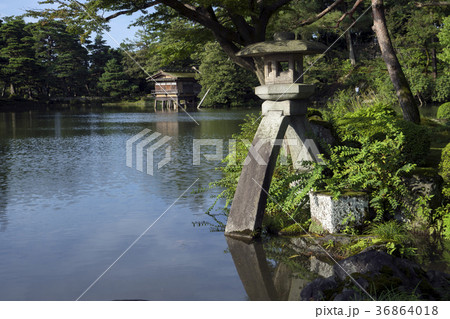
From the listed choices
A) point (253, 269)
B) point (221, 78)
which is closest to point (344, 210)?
point (253, 269)

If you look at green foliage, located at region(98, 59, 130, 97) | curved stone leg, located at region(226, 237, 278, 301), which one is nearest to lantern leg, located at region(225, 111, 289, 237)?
curved stone leg, located at region(226, 237, 278, 301)

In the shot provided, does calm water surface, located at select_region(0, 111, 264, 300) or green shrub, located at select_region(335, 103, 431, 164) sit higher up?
green shrub, located at select_region(335, 103, 431, 164)

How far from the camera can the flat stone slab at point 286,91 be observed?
26.8 ft

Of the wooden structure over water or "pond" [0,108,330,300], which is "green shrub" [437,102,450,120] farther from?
the wooden structure over water

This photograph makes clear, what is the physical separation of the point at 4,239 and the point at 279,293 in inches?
196

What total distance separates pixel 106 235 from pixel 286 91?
156 inches

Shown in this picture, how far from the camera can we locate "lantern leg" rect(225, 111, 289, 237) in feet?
26.3

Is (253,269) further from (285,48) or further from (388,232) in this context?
(285,48)

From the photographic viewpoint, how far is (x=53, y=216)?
392 inches

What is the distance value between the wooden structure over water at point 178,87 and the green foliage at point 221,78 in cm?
390

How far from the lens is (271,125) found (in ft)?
27.1

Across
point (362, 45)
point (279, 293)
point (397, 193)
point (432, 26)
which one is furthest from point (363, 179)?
point (362, 45)

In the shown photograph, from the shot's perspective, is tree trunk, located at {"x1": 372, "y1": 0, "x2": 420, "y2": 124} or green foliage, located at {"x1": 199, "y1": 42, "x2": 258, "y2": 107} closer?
tree trunk, located at {"x1": 372, "y1": 0, "x2": 420, "y2": 124}

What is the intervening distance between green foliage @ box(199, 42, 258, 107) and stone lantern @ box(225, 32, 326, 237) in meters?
40.2
